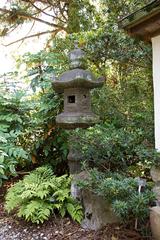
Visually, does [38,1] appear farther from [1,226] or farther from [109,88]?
[1,226]

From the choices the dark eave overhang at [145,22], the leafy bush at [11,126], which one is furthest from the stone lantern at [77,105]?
the leafy bush at [11,126]

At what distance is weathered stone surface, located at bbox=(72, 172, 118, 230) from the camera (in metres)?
3.04

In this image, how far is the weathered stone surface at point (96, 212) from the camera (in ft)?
9.99

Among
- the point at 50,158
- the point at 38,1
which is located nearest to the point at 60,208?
the point at 50,158

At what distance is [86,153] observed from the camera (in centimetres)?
333

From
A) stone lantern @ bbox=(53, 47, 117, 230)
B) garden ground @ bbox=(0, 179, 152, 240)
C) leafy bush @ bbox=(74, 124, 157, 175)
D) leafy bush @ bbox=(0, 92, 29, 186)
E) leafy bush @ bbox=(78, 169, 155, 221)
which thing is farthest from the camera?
leafy bush @ bbox=(0, 92, 29, 186)

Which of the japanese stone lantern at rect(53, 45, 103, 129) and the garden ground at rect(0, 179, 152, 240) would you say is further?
the japanese stone lantern at rect(53, 45, 103, 129)

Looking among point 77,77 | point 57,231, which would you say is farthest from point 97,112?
point 57,231

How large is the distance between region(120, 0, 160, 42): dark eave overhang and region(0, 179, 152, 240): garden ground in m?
2.05

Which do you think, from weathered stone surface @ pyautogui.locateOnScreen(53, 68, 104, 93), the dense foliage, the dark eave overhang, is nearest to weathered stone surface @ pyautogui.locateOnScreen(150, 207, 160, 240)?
the dense foliage

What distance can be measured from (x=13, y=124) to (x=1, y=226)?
1.59m

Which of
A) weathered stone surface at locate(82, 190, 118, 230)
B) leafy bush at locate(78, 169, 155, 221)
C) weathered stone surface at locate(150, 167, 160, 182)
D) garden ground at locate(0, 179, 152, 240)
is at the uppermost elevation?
weathered stone surface at locate(150, 167, 160, 182)

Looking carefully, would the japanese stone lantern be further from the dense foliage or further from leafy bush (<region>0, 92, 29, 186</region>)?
leafy bush (<region>0, 92, 29, 186</region>)

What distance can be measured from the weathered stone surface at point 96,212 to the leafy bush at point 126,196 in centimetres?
20
